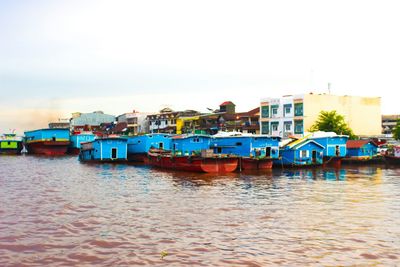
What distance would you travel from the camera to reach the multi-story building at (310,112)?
59.3 meters

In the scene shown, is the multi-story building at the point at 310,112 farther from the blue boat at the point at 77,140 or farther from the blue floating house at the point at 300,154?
the blue boat at the point at 77,140

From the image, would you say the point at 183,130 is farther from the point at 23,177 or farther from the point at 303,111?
the point at 23,177

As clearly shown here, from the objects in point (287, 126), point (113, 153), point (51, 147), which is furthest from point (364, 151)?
point (51, 147)

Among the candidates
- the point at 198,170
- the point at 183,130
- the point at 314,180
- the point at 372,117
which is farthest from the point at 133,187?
the point at 183,130

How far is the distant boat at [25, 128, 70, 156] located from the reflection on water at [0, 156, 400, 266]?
141 ft

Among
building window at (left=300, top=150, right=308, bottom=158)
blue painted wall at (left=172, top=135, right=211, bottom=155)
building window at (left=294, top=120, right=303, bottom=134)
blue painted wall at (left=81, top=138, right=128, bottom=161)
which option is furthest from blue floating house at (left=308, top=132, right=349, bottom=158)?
blue painted wall at (left=81, top=138, right=128, bottom=161)

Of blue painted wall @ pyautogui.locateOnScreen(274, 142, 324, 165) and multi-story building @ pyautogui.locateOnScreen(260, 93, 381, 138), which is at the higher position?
multi-story building @ pyautogui.locateOnScreen(260, 93, 381, 138)

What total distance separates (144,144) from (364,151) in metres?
23.4

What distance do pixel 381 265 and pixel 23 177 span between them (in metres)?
28.4

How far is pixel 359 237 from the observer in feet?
44.4

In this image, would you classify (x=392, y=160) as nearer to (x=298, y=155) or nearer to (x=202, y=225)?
(x=298, y=155)

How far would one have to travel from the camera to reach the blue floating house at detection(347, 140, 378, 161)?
4650 centimetres

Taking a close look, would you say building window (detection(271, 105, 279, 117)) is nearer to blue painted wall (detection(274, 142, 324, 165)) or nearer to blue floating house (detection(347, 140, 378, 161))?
blue floating house (detection(347, 140, 378, 161))

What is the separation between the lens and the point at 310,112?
59.3 meters
